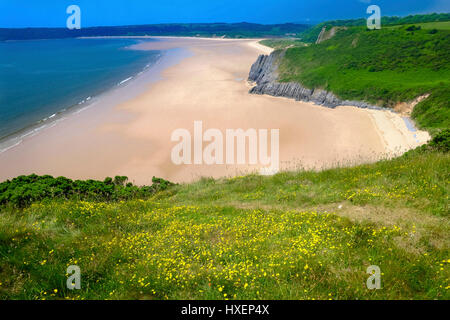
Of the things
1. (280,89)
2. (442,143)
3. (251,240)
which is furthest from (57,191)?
(280,89)

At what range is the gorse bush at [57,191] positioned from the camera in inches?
468

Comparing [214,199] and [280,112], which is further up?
[280,112]

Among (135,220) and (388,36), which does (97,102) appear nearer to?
(135,220)

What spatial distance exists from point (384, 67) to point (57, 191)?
172ft

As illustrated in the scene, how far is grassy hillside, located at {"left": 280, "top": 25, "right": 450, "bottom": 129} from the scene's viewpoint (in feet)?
111

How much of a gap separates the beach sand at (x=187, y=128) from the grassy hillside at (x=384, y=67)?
3523mm

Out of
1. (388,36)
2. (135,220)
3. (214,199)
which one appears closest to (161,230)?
(135,220)

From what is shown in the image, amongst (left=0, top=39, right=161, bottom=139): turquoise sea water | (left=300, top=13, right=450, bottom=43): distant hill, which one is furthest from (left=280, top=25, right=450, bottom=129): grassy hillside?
(left=0, top=39, right=161, bottom=139): turquoise sea water

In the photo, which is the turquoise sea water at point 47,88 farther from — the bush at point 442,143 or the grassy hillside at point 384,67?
the bush at point 442,143

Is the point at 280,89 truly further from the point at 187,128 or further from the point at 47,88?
the point at 47,88

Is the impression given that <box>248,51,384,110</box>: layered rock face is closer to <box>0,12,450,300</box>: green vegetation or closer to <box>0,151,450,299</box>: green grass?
<box>0,12,450,300</box>: green vegetation

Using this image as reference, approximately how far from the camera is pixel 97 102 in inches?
1785

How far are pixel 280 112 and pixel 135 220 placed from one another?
108 feet

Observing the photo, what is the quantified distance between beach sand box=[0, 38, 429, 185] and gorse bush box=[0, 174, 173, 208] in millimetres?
6414
